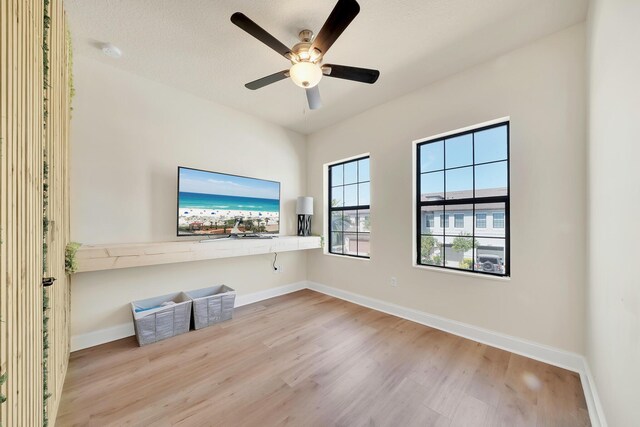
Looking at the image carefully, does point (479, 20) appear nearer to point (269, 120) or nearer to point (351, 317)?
point (269, 120)

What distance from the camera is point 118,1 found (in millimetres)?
1768

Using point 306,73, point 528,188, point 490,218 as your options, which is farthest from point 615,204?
point 306,73

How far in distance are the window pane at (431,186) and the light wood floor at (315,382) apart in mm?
1499

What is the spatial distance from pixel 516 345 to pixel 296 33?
11.0 ft

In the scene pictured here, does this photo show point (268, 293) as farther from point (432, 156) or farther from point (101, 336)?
point (432, 156)

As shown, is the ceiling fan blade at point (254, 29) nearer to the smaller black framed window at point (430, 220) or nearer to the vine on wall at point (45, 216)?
the vine on wall at point (45, 216)

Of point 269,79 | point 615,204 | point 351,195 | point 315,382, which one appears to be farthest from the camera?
point 351,195

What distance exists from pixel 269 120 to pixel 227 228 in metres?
1.79

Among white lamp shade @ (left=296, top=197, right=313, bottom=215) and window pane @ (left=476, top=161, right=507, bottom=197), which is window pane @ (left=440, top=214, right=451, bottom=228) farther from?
white lamp shade @ (left=296, top=197, right=313, bottom=215)

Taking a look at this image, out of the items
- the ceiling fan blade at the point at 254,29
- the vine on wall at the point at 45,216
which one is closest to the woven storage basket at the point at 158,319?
the vine on wall at the point at 45,216

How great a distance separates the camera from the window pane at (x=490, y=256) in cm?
240

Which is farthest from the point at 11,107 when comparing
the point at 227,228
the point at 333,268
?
the point at 333,268

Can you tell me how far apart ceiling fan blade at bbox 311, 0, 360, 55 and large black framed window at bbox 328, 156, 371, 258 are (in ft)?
6.52

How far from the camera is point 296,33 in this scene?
2062 mm
